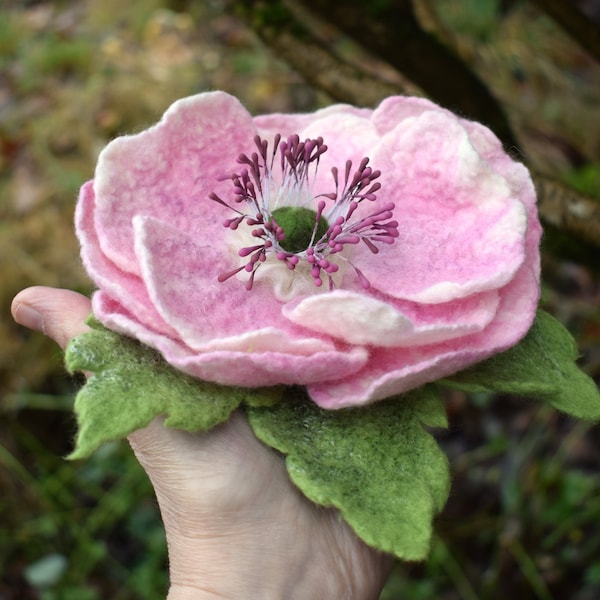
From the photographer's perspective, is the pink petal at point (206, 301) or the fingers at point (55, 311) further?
the fingers at point (55, 311)

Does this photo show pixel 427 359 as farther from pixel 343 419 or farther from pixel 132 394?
pixel 132 394

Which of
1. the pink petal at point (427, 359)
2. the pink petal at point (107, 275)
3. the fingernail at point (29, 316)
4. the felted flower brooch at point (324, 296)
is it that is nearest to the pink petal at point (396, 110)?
the felted flower brooch at point (324, 296)

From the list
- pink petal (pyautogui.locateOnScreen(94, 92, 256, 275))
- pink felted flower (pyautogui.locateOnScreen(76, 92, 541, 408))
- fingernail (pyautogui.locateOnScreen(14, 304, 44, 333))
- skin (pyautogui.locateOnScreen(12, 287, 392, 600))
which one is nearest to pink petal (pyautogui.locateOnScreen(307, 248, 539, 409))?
pink felted flower (pyautogui.locateOnScreen(76, 92, 541, 408))

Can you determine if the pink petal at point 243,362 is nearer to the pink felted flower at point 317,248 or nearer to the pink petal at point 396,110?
the pink felted flower at point 317,248

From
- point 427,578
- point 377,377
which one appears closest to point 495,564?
point 427,578

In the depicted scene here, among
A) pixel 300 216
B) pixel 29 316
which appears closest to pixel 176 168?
pixel 300 216

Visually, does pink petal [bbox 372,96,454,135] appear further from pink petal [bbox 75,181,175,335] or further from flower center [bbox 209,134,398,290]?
pink petal [bbox 75,181,175,335]

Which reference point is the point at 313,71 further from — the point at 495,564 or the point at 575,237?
the point at 495,564
